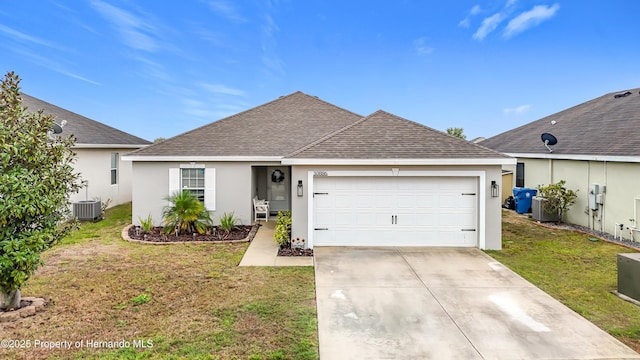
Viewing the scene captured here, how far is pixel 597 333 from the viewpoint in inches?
207

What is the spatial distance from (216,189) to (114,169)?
8.10 meters

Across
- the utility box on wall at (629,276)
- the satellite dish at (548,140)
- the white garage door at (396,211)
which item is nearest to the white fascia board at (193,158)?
the white garage door at (396,211)

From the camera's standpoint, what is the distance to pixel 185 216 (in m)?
11.6

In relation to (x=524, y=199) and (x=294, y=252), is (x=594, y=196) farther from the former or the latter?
(x=294, y=252)

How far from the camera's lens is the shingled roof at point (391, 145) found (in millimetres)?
9883

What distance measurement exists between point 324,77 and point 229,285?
73.1 ft

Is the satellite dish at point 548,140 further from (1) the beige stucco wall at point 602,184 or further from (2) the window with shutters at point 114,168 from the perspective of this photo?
(2) the window with shutters at point 114,168

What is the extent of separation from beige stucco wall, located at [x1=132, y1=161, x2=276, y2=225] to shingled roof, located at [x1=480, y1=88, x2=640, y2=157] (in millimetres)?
11973

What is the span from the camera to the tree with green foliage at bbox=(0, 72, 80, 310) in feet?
17.7

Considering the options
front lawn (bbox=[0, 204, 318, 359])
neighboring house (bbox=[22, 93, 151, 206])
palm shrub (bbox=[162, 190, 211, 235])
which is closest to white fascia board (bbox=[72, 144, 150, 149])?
neighboring house (bbox=[22, 93, 151, 206])

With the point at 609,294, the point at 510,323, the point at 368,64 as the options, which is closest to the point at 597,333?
the point at 510,323

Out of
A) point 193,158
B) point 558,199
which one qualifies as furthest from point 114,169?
point 558,199

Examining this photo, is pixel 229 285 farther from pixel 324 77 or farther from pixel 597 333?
pixel 324 77

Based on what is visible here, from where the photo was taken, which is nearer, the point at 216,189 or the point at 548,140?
the point at 216,189
